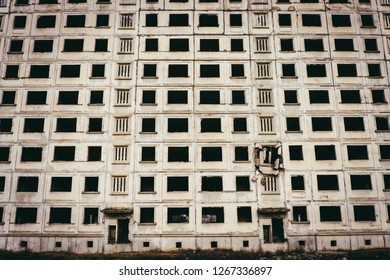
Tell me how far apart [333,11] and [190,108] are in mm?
15735

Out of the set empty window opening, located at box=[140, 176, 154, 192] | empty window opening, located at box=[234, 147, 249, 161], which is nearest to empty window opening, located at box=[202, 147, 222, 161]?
empty window opening, located at box=[234, 147, 249, 161]

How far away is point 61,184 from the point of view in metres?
28.3

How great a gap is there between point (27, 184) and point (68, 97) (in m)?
7.84

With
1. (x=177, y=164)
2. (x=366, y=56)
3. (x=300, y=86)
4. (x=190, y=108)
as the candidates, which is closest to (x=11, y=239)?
(x=177, y=164)

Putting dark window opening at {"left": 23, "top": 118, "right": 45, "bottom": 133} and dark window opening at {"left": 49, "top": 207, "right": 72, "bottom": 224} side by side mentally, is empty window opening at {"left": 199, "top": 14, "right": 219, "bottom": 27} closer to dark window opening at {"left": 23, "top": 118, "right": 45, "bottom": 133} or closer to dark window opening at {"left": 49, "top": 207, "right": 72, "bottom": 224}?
dark window opening at {"left": 23, "top": 118, "right": 45, "bottom": 133}

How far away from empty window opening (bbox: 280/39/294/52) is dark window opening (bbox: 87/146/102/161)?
17.8 m

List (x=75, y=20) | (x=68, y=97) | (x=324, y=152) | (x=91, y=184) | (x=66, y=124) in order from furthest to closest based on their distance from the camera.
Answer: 1. (x=75, y=20)
2. (x=68, y=97)
3. (x=66, y=124)
4. (x=324, y=152)
5. (x=91, y=184)

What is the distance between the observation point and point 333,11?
31.6 metres

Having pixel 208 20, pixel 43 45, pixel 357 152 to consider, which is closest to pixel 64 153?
pixel 43 45

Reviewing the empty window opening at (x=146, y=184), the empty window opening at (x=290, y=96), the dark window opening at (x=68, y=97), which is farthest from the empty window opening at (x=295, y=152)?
the dark window opening at (x=68, y=97)

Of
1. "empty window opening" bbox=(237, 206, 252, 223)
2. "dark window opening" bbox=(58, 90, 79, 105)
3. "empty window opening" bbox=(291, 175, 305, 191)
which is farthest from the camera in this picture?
"dark window opening" bbox=(58, 90, 79, 105)

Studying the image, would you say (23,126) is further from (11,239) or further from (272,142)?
(272,142)

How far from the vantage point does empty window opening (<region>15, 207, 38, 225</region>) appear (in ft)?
90.2

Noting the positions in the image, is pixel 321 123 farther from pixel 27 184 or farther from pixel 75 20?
pixel 27 184
